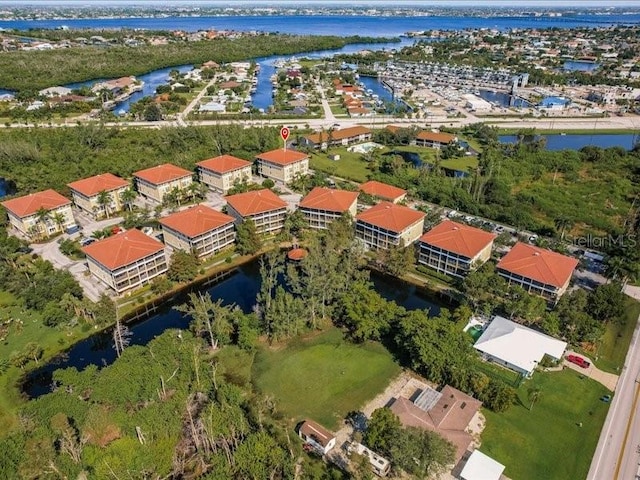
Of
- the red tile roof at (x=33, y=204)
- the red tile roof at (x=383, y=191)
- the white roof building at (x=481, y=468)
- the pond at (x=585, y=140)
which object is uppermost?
the red tile roof at (x=33, y=204)

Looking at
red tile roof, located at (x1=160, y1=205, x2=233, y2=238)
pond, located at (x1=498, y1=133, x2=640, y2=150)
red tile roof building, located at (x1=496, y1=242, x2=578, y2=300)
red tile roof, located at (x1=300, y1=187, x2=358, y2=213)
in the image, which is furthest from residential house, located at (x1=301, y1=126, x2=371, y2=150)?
red tile roof building, located at (x1=496, y1=242, x2=578, y2=300)

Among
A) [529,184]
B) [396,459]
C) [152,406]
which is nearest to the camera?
[396,459]

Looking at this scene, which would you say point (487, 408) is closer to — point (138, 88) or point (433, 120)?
point (433, 120)

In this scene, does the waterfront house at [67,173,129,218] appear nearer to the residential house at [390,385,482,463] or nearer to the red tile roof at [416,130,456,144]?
the residential house at [390,385,482,463]

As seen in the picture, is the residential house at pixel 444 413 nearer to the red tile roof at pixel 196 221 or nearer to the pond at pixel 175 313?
the pond at pixel 175 313

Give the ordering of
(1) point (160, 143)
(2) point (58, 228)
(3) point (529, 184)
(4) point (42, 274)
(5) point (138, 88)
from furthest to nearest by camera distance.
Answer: (5) point (138, 88) < (1) point (160, 143) < (3) point (529, 184) < (2) point (58, 228) < (4) point (42, 274)

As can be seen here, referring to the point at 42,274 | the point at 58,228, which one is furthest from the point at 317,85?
the point at 42,274

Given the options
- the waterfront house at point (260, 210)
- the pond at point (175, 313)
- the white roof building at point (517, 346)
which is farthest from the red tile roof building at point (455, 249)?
the waterfront house at point (260, 210)
